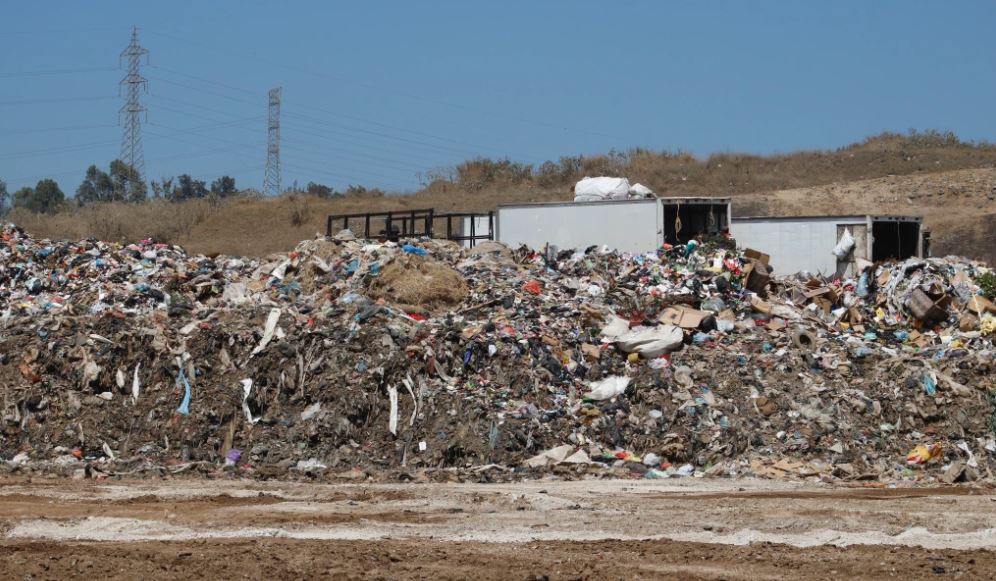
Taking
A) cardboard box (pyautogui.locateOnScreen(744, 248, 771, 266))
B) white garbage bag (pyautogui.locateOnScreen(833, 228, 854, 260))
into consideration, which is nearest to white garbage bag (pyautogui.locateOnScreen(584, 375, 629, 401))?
cardboard box (pyautogui.locateOnScreen(744, 248, 771, 266))

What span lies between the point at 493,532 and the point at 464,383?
494cm

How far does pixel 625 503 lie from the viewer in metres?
9.54

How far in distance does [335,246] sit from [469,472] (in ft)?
21.1

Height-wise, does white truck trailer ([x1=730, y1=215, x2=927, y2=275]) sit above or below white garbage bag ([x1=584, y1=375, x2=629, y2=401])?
above

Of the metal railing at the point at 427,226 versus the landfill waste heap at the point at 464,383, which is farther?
the metal railing at the point at 427,226

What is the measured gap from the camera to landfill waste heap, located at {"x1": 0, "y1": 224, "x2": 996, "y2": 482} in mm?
12133

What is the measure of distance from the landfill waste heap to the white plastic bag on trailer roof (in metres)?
6.33

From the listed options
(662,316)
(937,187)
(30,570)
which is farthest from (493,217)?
(937,187)

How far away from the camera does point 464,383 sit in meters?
13.1

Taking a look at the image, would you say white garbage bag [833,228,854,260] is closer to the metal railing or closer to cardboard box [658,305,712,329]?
cardboard box [658,305,712,329]

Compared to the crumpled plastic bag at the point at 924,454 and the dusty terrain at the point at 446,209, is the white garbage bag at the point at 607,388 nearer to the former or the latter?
the crumpled plastic bag at the point at 924,454

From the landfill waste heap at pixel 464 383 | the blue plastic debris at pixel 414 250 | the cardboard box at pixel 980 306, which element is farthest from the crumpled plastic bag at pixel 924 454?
the blue plastic debris at pixel 414 250

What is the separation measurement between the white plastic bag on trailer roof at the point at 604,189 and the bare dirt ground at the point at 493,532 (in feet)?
40.1

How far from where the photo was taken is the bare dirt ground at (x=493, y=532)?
699cm
